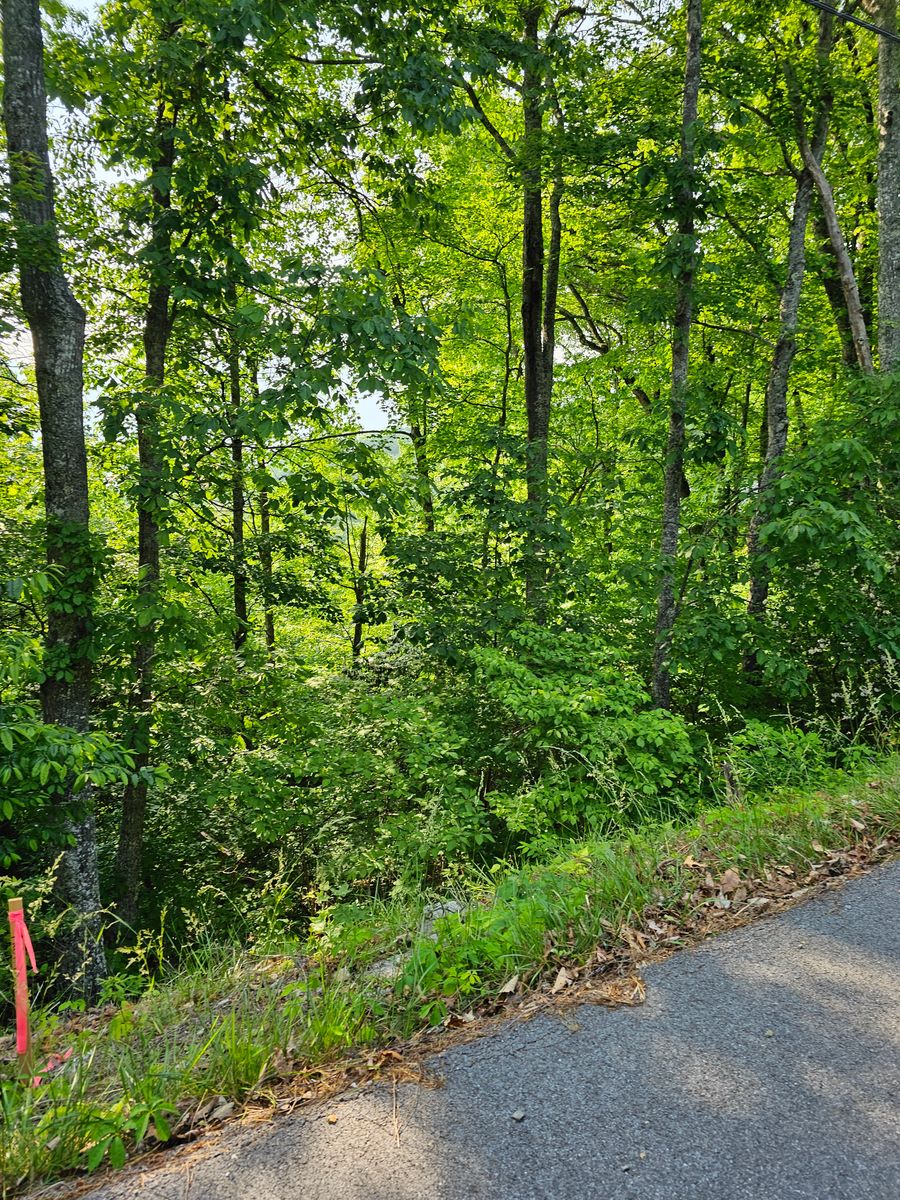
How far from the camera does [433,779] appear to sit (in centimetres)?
584

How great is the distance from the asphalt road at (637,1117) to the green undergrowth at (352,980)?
213 millimetres

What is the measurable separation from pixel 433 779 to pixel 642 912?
327 centimetres

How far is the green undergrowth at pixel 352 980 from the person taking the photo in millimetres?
1842

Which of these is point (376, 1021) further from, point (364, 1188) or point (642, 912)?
point (642, 912)

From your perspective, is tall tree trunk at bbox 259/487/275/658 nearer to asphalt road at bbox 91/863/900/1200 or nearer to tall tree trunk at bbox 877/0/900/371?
asphalt road at bbox 91/863/900/1200

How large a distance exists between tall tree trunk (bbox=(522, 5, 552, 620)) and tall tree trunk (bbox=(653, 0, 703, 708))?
1474 millimetres

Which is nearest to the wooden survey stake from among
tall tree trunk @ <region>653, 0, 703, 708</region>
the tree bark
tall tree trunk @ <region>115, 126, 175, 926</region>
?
tall tree trunk @ <region>115, 126, 175, 926</region>

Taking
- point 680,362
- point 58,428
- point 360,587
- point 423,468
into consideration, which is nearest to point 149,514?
point 58,428

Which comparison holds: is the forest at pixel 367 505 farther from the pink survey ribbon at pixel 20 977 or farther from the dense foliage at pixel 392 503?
the pink survey ribbon at pixel 20 977

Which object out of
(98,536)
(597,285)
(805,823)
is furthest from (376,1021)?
(597,285)

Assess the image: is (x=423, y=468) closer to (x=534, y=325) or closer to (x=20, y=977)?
(x=534, y=325)

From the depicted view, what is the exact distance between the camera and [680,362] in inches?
262

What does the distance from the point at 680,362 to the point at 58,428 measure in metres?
6.03

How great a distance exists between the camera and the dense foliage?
195 inches
